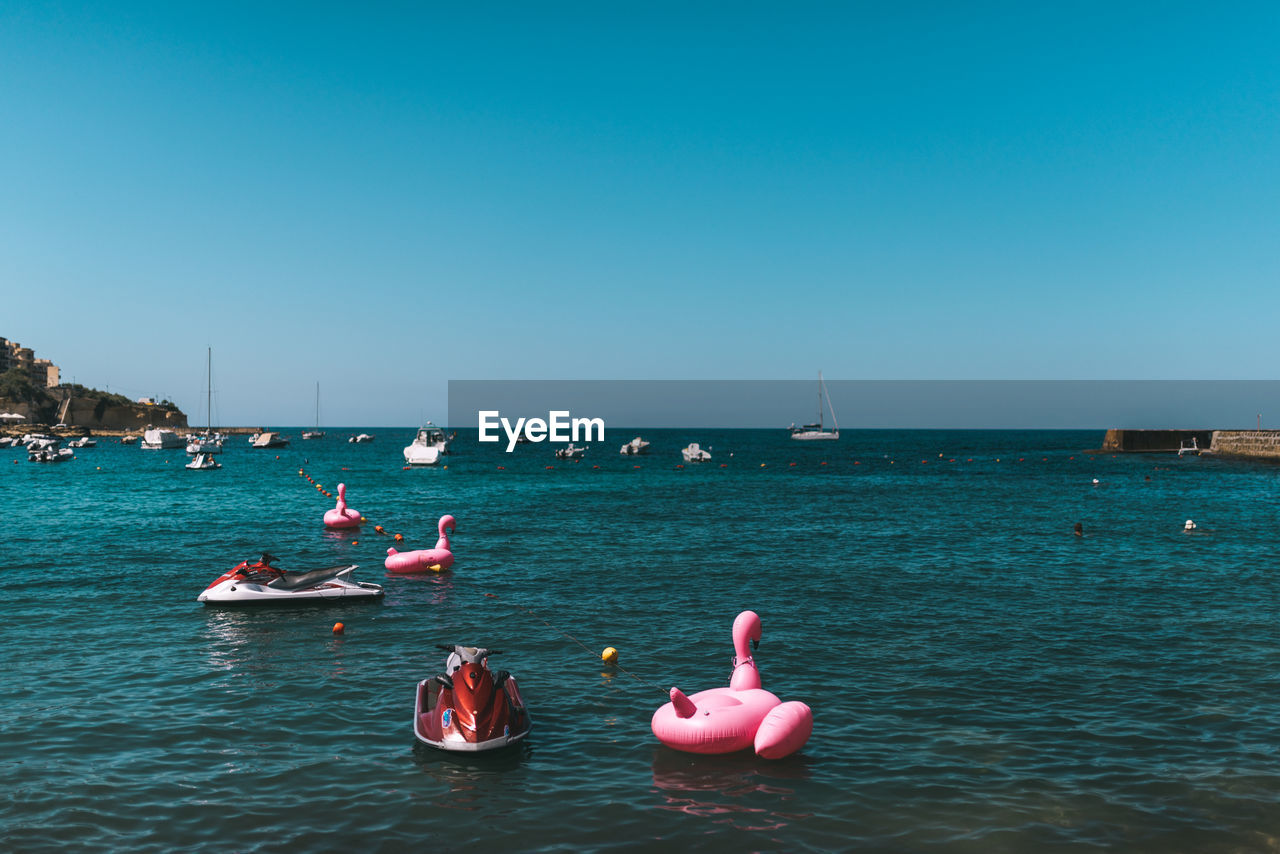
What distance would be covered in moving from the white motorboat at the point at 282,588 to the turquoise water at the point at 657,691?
511mm

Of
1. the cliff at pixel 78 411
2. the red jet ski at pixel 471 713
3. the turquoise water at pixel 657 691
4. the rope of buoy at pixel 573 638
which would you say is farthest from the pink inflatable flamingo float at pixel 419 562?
the cliff at pixel 78 411

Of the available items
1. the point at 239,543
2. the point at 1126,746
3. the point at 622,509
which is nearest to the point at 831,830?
the point at 1126,746

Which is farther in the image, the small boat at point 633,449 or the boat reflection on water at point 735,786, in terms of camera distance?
the small boat at point 633,449

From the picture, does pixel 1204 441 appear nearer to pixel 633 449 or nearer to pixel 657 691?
pixel 633 449

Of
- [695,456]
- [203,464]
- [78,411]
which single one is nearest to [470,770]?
[203,464]

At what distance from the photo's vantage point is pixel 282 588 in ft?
78.3

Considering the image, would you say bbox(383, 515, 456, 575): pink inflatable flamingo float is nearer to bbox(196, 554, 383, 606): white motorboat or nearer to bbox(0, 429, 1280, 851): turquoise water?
bbox(0, 429, 1280, 851): turquoise water

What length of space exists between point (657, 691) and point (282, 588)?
13332 mm

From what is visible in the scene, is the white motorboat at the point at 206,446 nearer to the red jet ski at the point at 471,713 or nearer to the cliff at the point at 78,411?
the cliff at the point at 78,411

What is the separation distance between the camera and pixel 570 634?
821 inches

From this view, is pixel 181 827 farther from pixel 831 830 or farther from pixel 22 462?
pixel 22 462

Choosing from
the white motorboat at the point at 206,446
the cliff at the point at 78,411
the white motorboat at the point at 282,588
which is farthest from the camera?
the cliff at the point at 78,411

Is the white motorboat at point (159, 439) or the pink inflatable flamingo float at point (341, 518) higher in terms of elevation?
the white motorboat at point (159, 439)

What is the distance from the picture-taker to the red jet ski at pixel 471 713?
12.9 m
